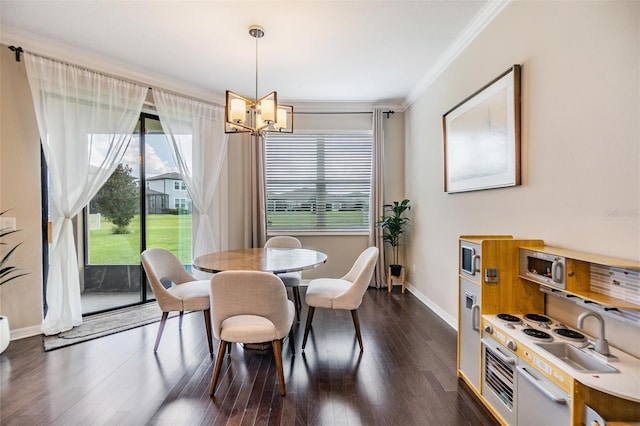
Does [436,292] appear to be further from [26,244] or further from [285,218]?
[26,244]

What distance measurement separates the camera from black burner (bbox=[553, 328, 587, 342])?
1.42 meters

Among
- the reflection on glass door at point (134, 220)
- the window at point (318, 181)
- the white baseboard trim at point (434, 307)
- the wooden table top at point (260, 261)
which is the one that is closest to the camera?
the wooden table top at point (260, 261)

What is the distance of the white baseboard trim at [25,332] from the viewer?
8.88 feet

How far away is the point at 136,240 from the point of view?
146 inches

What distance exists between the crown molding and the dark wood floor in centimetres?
281

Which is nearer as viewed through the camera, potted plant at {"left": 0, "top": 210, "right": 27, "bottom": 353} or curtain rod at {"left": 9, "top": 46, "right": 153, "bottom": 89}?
potted plant at {"left": 0, "top": 210, "right": 27, "bottom": 353}

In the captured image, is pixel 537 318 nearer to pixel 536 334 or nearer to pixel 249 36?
pixel 536 334

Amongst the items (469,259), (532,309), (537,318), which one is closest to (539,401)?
(537,318)

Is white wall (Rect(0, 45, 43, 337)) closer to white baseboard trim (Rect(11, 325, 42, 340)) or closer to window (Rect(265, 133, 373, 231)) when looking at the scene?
white baseboard trim (Rect(11, 325, 42, 340))

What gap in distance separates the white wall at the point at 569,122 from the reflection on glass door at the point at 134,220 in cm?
365

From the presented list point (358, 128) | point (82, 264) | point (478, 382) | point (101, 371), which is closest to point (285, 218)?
point (358, 128)

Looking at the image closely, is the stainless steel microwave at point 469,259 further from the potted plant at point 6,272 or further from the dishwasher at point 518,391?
the potted plant at point 6,272

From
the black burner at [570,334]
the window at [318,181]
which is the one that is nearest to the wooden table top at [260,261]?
the black burner at [570,334]

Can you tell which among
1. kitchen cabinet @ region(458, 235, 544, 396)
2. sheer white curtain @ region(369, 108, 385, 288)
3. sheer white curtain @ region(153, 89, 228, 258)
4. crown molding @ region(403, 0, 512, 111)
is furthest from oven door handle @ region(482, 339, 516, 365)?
sheer white curtain @ region(153, 89, 228, 258)
